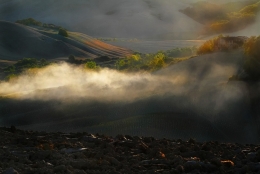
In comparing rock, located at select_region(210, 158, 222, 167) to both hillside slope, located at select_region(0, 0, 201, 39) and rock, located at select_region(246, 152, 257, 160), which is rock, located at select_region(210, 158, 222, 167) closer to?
rock, located at select_region(246, 152, 257, 160)

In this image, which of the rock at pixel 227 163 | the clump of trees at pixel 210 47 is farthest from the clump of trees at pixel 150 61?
the rock at pixel 227 163

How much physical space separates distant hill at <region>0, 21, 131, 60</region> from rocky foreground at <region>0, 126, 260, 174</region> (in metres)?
64.3

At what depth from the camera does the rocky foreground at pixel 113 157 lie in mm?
11489

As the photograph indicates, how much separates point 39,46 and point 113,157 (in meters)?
71.5

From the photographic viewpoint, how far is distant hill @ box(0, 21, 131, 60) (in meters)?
80.9

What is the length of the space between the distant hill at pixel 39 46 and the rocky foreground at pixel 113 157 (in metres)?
64.3

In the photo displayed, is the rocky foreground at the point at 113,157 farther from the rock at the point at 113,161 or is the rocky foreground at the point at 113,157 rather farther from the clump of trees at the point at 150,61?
the clump of trees at the point at 150,61

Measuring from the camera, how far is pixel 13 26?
8794 cm

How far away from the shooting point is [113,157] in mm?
12781

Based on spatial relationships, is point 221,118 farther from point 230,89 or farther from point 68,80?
point 68,80

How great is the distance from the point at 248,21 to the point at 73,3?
3659 inches

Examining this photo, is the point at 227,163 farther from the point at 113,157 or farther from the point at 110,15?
the point at 110,15

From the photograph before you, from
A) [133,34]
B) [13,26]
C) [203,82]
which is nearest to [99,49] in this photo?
[13,26]

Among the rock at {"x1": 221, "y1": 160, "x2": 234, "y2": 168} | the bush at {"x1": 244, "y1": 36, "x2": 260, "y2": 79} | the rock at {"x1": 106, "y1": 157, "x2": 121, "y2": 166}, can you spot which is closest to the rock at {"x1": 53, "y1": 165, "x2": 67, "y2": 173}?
the rock at {"x1": 106, "y1": 157, "x2": 121, "y2": 166}
